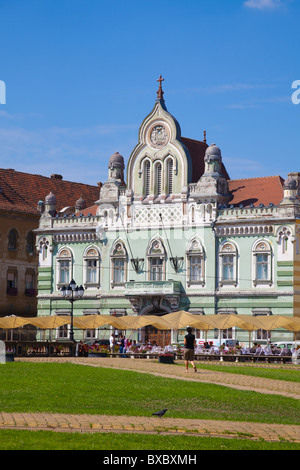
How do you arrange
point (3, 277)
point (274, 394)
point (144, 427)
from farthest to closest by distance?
point (3, 277) → point (274, 394) → point (144, 427)

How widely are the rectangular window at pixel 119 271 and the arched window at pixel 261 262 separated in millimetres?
11217

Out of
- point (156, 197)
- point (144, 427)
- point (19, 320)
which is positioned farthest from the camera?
point (156, 197)

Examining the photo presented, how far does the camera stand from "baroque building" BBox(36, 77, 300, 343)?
7238 centimetres

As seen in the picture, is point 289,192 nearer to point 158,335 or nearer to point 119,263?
point 158,335

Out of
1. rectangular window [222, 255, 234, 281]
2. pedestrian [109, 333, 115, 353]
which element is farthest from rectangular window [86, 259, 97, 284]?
rectangular window [222, 255, 234, 281]

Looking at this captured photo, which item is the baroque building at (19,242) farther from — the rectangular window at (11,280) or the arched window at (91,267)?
the arched window at (91,267)

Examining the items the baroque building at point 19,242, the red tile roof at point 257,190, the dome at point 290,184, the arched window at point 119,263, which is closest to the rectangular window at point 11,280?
the baroque building at point 19,242

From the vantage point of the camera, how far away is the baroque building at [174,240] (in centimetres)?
7238

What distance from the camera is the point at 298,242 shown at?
72000 mm

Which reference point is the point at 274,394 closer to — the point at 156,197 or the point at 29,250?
the point at 156,197

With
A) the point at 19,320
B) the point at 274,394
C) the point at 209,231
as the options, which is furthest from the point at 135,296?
the point at 274,394

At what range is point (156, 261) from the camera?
77.5m

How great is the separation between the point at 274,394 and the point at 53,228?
5188cm

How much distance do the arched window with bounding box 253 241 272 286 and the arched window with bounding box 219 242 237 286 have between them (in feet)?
5.51
